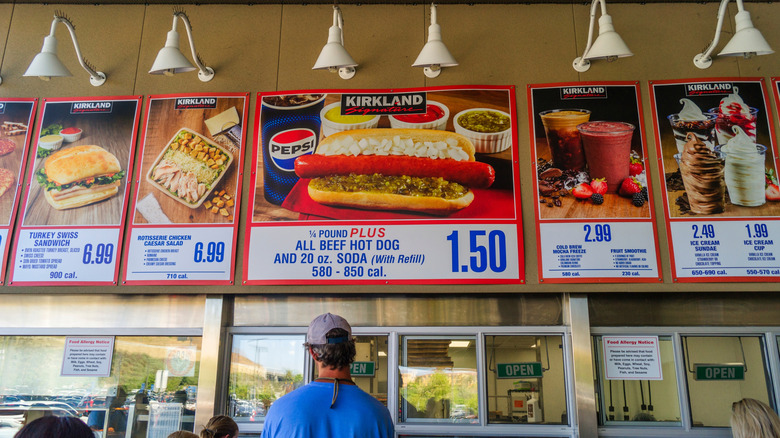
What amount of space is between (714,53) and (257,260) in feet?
11.7

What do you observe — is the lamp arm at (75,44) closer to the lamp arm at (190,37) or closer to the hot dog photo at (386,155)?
the lamp arm at (190,37)

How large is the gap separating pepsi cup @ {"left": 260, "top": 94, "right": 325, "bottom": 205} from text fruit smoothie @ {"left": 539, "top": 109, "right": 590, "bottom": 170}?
Answer: 5.39 feet

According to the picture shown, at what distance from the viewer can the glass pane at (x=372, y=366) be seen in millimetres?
3732

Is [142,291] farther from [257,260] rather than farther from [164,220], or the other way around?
[257,260]

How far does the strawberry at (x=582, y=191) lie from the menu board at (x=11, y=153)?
393 centimetres

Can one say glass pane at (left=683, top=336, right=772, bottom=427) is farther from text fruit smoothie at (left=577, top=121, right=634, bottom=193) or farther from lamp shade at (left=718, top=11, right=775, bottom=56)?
lamp shade at (left=718, top=11, right=775, bottom=56)

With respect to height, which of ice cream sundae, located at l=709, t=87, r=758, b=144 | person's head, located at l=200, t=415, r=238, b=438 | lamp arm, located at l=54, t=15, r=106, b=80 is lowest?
person's head, located at l=200, t=415, r=238, b=438

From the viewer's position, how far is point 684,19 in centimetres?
416

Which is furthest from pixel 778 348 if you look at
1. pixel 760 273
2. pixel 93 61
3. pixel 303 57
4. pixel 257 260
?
pixel 93 61

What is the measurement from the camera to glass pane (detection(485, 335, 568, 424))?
143 inches

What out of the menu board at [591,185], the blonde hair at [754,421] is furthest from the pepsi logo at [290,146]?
the blonde hair at [754,421]
